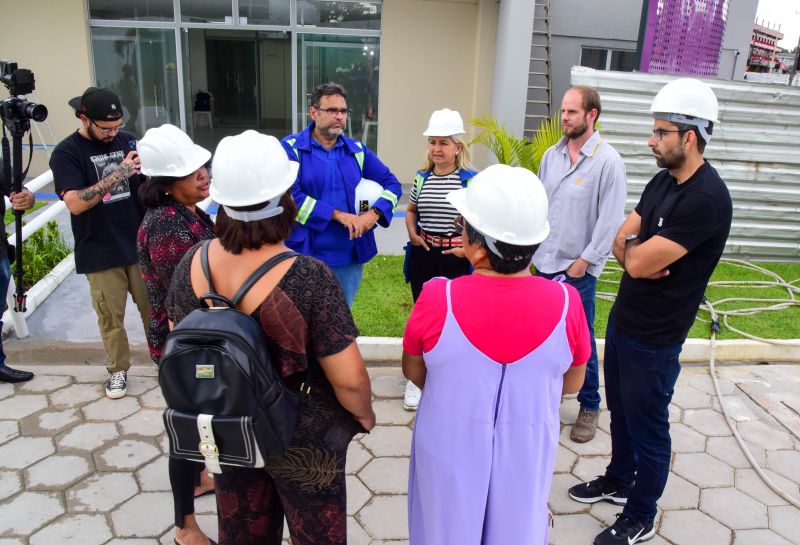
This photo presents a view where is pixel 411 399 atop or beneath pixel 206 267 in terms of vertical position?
beneath

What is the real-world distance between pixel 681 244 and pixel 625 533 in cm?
149

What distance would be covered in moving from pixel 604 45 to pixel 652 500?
31.2 ft

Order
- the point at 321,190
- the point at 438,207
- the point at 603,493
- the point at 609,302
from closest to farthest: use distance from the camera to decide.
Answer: the point at 603,493, the point at 321,190, the point at 438,207, the point at 609,302

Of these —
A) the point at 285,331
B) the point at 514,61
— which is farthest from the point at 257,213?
the point at 514,61

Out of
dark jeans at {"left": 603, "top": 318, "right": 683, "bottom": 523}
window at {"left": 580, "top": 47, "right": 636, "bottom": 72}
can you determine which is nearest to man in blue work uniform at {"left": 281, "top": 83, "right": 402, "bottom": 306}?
dark jeans at {"left": 603, "top": 318, "right": 683, "bottom": 523}

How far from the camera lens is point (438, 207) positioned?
4152 millimetres

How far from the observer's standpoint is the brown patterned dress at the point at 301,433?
192 cm

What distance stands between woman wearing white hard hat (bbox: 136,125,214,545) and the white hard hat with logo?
2.80 feet

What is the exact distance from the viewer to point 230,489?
7.06ft

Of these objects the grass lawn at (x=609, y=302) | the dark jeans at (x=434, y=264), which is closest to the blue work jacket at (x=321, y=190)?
the dark jeans at (x=434, y=264)

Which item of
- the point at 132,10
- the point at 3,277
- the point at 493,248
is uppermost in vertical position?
the point at 132,10

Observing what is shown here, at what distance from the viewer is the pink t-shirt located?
1911 mm

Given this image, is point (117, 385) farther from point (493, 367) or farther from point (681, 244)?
point (681, 244)

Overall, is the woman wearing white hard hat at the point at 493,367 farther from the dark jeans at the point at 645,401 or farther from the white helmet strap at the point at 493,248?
the dark jeans at the point at 645,401
